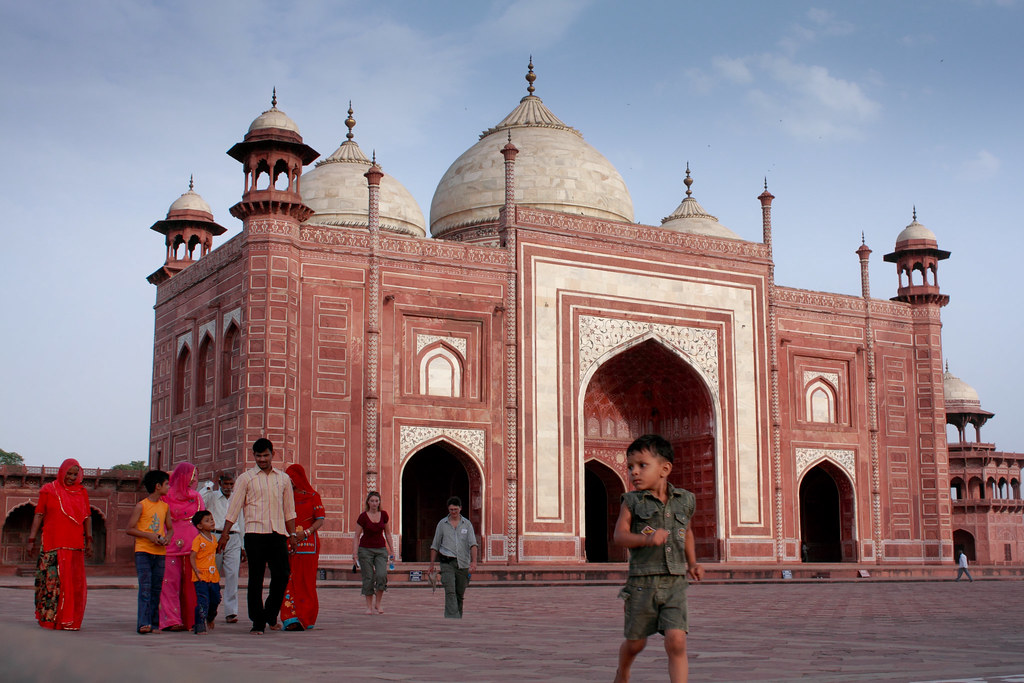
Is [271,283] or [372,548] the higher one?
[271,283]

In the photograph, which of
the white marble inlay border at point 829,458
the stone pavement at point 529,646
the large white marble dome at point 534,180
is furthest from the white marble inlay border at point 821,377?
the stone pavement at point 529,646

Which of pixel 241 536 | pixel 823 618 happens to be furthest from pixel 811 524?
pixel 241 536

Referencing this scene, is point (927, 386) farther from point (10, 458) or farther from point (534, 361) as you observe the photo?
point (10, 458)

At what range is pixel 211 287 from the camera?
18.4 m

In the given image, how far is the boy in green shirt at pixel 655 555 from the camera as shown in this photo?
347 cm

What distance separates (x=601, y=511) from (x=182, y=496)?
1666 centimetres

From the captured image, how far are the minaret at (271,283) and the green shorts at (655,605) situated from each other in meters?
13.2

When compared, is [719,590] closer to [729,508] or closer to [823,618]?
[823,618]

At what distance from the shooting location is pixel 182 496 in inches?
260

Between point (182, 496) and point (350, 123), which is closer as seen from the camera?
point (182, 496)

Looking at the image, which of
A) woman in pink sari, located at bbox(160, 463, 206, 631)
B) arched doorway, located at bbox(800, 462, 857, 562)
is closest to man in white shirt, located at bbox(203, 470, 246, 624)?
woman in pink sari, located at bbox(160, 463, 206, 631)

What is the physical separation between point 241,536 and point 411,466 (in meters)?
12.5

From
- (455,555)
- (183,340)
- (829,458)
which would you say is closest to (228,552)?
(455,555)

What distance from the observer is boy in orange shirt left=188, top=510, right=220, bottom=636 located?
20.8 feet
